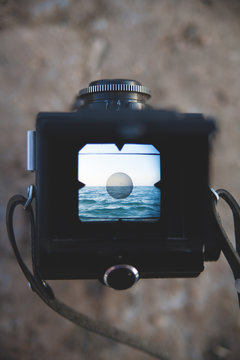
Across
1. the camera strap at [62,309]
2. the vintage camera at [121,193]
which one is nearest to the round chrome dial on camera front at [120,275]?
the vintage camera at [121,193]

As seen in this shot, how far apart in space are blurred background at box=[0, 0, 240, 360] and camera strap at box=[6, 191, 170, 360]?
0.02 meters

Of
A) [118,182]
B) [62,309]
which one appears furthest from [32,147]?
[62,309]

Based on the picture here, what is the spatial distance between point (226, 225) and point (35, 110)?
1.64ft

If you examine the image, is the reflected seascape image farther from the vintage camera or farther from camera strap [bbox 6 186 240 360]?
camera strap [bbox 6 186 240 360]

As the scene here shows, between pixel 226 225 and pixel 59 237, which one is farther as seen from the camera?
pixel 226 225

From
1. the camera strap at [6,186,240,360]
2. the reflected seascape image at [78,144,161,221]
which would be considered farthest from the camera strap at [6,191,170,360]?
the reflected seascape image at [78,144,161,221]

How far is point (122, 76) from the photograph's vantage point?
97 centimetres

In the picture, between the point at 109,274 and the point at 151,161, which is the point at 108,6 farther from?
the point at 109,274

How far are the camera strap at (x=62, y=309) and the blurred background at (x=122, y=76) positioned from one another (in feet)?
0.06

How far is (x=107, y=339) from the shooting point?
970 millimetres

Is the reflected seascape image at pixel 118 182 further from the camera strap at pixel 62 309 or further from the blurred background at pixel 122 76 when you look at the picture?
the blurred background at pixel 122 76

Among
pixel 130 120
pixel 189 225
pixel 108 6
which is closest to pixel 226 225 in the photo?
pixel 189 225

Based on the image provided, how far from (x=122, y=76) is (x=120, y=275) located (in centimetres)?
48

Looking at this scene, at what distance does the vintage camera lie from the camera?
2.17 ft
